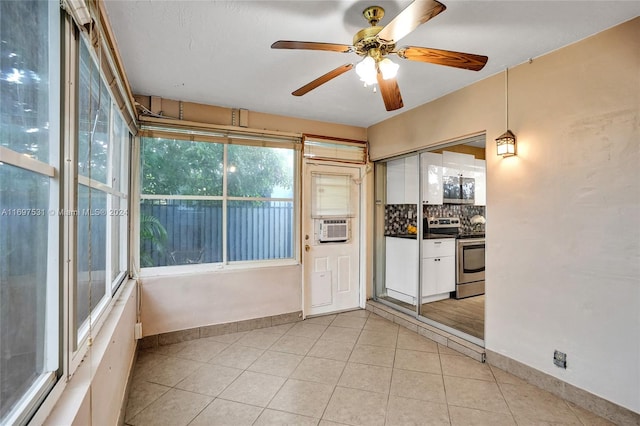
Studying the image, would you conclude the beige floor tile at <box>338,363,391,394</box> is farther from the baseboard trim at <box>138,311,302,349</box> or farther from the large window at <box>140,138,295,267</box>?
the large window at <box>140,138,295,267</box>

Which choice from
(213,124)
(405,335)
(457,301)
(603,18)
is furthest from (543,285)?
(213,124)

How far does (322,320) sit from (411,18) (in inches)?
133

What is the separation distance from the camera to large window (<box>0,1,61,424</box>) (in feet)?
2.77

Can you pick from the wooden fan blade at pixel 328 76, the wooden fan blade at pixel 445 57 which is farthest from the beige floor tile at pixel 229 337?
the wooden fan blade at pixel 445 57

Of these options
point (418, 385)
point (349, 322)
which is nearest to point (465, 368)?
point (418, 385)

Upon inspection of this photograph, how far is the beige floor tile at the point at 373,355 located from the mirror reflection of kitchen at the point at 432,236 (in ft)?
2.85

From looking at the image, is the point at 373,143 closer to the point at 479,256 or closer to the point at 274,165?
the point at 274,165

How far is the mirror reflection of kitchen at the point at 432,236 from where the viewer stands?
393 cm

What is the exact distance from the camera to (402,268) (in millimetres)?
4129

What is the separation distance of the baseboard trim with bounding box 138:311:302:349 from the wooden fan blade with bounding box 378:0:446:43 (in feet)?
10.4

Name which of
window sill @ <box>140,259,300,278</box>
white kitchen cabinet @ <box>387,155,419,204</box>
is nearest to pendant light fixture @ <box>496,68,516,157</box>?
white kitchen cabinet @ <box>387,155,419,204</box>

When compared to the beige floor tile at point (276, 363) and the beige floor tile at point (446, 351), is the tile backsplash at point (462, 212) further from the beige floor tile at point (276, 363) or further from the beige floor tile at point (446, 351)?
the beige floor tile at point (276, 363)

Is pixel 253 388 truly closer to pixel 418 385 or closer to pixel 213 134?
pixel 418 385

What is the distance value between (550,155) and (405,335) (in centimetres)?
228
